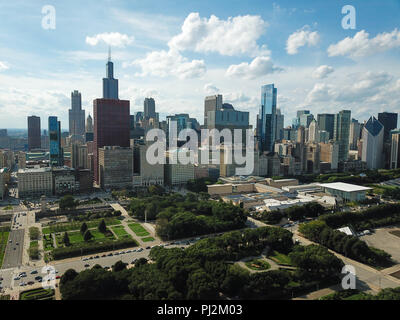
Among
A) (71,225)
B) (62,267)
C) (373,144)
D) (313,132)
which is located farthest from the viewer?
(313,132)

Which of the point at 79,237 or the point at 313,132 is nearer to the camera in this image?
the point at 79,237

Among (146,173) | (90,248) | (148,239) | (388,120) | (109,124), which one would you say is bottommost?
(148,239)

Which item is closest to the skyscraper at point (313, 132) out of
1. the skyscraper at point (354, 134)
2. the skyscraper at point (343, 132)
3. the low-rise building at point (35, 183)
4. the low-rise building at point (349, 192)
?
the skyscraper at point (343, 132)

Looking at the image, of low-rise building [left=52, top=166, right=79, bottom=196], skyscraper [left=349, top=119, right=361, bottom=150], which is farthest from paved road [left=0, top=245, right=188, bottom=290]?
skyscraper [left=349, top=119, right=361, bottom=150]

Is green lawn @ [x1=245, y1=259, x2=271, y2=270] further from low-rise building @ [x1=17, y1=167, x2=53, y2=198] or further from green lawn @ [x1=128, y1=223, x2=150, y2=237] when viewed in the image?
low-rise building @ [x1=17, y1=167, x2=53, y2=198]

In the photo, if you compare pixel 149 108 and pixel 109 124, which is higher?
pixel 149 108

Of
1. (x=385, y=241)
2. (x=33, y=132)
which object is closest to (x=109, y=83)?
(x=33, y=132)

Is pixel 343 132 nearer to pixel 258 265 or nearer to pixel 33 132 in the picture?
pixel 258 265
